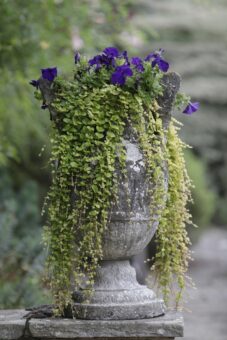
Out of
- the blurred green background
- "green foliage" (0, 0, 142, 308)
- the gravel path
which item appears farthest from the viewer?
the gravel path

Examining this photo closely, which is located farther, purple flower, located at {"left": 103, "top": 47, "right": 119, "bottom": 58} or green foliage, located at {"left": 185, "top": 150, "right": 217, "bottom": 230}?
green foliage, located at {"left": 185, "top": 150, "right": 217, "bottom": 230}

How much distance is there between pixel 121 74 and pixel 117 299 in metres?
1.05

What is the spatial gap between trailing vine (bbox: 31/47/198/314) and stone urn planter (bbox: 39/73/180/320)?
0.13 feet

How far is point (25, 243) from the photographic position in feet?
26.2

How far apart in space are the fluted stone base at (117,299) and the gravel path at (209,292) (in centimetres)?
A: 49

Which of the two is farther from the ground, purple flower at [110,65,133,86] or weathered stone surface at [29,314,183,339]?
purple flower at [110,65,133,86]

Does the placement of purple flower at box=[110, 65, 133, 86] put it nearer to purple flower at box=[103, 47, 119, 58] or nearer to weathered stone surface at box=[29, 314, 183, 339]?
purple flower at box=[103, 47, 119, 58]

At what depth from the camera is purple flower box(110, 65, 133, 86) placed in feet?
11.0

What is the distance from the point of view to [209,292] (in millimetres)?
10625

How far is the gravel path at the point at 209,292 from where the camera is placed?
7676mm

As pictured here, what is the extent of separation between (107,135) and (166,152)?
0.35 m

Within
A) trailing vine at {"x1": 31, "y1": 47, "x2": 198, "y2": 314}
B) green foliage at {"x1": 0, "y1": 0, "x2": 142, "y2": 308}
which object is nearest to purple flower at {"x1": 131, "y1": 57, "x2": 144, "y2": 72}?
trailing vine at {"x1": 31, "y1": 47, "x2": 198, "y2": 314}

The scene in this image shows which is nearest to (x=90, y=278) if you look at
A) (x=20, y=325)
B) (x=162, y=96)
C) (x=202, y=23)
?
(x=20, y=325)

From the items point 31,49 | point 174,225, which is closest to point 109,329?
point 174,225
